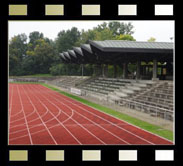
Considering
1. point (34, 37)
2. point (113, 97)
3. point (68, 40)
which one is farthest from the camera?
point (34, 37)

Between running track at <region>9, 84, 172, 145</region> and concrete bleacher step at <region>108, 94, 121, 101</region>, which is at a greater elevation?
concrete bleacher step at <region>108, 94, 121, 101</region>

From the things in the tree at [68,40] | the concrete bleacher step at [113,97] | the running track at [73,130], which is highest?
the tree at [68,40]

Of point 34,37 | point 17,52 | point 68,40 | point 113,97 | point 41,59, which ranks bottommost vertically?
point 113,97

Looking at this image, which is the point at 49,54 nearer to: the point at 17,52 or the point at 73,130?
the point at 17,52

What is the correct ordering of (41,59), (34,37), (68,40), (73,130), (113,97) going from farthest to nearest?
(34,37) < (68,40) < (41,59) < (113,97) < (73,130)

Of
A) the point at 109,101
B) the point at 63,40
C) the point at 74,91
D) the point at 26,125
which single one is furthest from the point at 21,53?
the point at 26,125

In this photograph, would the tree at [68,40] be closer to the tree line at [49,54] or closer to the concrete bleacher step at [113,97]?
the tree line at [49,54]

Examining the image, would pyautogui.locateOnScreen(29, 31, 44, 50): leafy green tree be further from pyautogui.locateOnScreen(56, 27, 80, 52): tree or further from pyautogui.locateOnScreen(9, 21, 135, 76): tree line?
pyautogui.locateOnScreen(56, 27, 80, 52): tree

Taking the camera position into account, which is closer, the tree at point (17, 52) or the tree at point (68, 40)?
the tree at point (17, 52)

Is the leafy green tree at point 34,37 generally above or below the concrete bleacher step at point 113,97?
above

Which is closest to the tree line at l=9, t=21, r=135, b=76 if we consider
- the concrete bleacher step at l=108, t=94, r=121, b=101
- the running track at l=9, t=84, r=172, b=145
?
the concrete bleacher step at l=108, t=94, r=121, b=101

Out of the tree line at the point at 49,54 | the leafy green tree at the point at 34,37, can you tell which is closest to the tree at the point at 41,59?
the tree line at the point at 49,54

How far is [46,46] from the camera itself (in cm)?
7969

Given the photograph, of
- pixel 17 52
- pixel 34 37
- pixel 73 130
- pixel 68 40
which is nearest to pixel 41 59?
pixel 17 52
